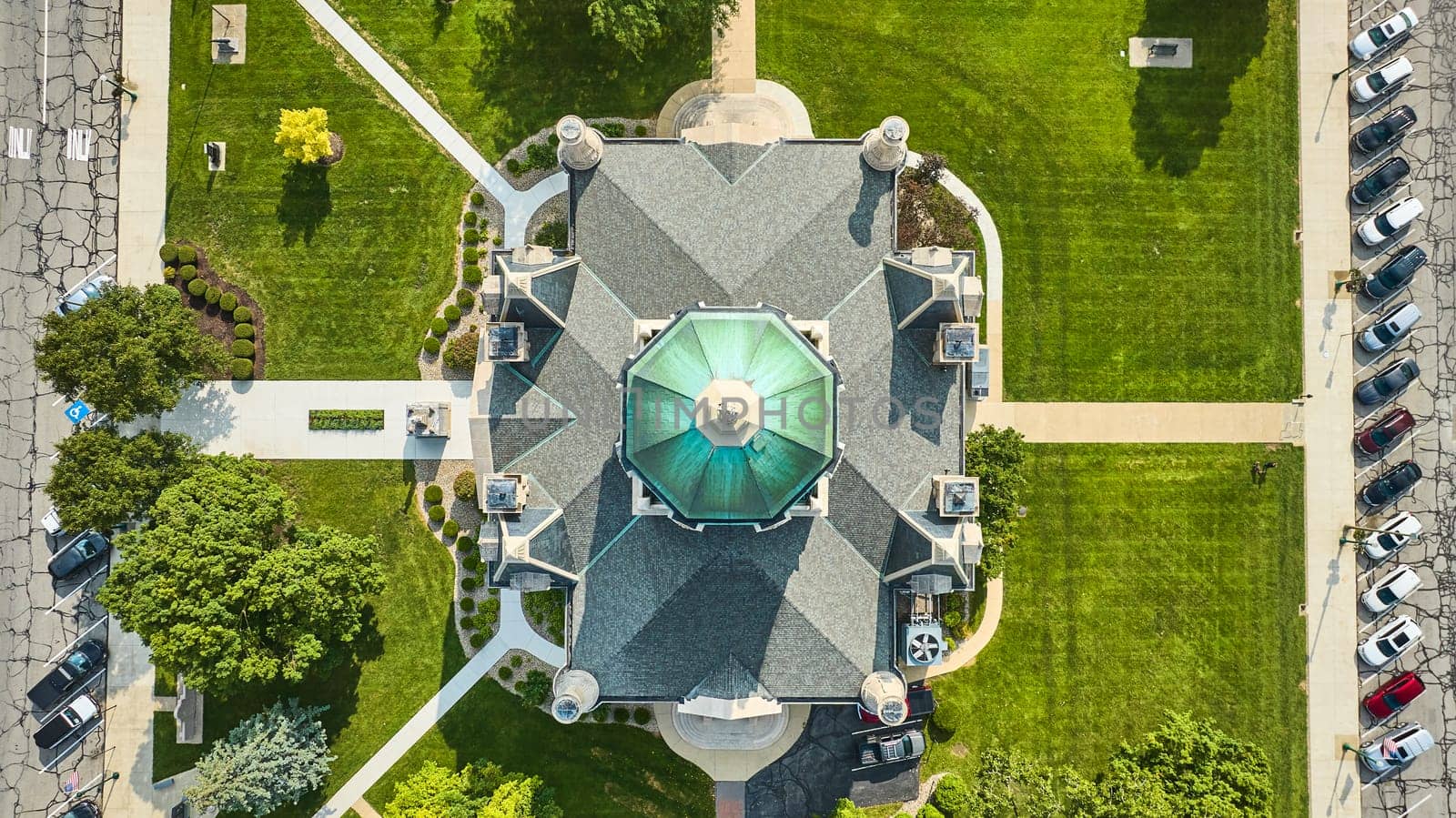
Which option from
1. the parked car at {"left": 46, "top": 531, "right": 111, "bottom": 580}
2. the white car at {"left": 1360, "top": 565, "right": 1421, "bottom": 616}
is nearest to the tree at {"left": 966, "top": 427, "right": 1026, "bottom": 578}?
the white car at {"left": 1360, "top": 565, "right": 1421, "bottom": 616}

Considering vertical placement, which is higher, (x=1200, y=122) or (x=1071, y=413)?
(x=1200, y=122)

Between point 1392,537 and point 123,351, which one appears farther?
point 1392,537

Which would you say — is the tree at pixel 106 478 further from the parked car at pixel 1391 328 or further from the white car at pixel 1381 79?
the white car at pixel 1381 79


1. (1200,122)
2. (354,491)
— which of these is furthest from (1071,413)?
(354,491)

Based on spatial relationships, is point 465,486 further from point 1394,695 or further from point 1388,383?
point 1394,695

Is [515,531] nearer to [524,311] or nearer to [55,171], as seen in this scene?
[524,311]

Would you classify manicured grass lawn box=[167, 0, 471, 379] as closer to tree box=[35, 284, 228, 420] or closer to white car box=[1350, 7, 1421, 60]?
tree box=[35, 284, 228, 420]

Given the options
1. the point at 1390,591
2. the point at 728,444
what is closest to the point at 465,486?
the point at 728,444
